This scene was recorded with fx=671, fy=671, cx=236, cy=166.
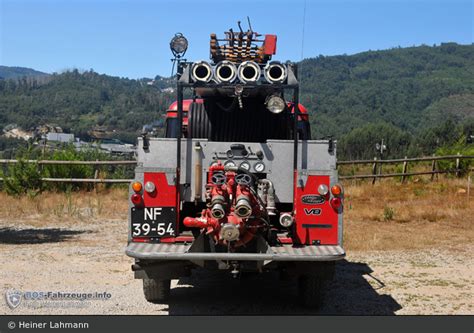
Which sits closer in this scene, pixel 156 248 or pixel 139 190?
pixel 156 248

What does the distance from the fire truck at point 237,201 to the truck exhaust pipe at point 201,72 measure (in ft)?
0.04

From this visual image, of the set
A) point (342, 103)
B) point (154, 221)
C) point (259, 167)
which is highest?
point (342, 103)

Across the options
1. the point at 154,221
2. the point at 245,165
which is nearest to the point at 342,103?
the point at 245,165

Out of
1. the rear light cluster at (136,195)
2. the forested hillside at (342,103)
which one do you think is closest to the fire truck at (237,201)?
the rear light cluster at (136,195)

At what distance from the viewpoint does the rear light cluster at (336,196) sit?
740 centimetres

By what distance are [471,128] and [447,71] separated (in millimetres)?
121156

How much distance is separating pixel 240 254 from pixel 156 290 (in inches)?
67.0

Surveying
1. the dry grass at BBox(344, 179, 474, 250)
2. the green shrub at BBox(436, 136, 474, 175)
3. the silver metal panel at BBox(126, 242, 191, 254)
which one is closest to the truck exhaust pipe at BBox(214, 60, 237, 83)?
the silver metal panel at BBox(126, 242, 191, 254)

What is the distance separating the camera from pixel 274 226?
8070 millimetres

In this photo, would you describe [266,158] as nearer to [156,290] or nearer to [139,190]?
[139,190]

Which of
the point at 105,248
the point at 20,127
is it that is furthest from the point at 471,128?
the point at 105,248

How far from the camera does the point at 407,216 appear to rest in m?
16.3

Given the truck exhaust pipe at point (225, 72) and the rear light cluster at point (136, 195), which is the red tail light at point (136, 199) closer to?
Result: the rear light cluster at point (136, 195)
